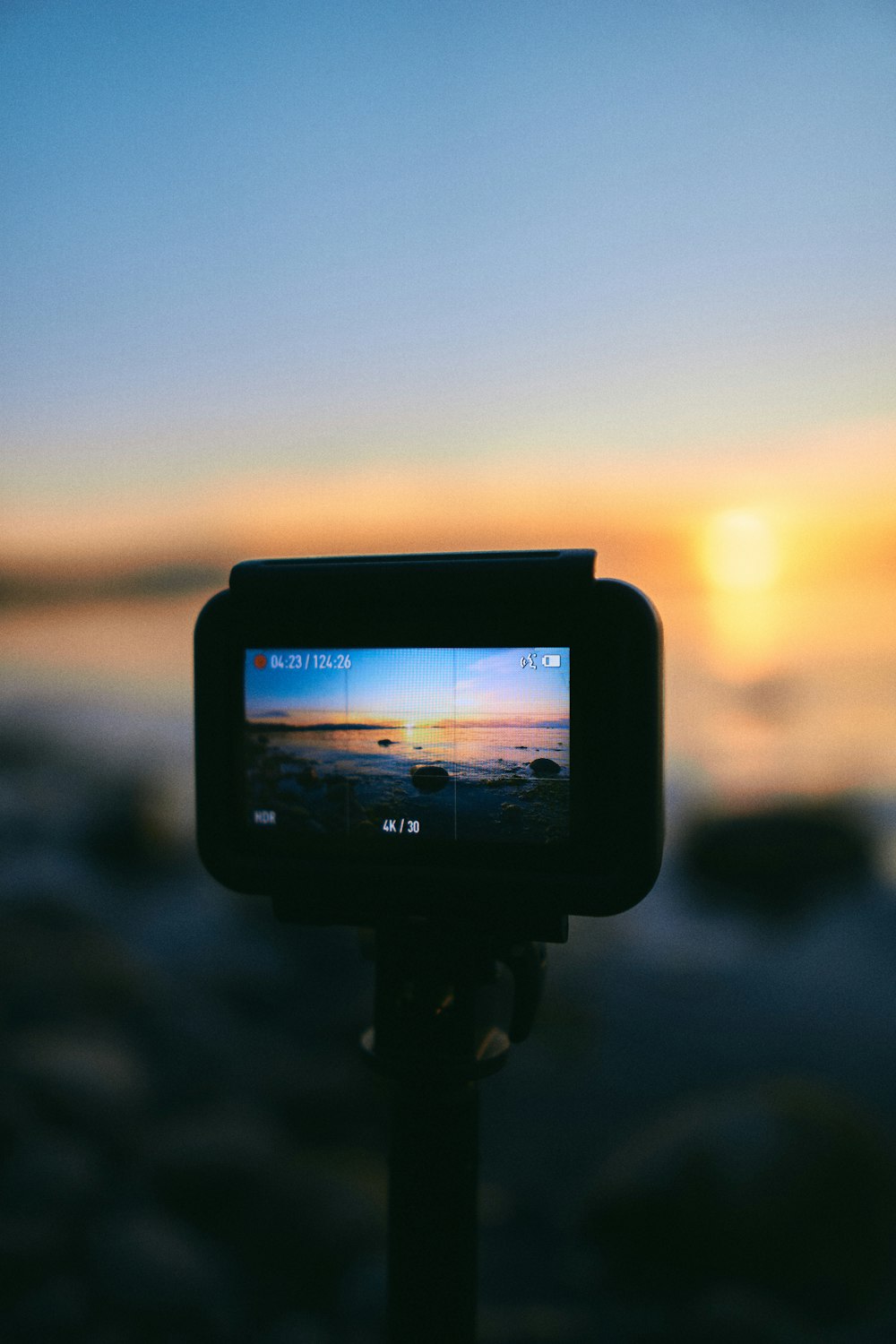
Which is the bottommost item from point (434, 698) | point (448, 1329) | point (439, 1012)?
point (448, 1329)

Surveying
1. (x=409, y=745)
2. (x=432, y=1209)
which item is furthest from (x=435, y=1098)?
(x=409, y=745)

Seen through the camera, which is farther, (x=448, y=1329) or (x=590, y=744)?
(x=448, y=1329)

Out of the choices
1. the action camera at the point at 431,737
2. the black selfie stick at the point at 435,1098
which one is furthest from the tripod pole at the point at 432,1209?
the action camera at the point at 431,737

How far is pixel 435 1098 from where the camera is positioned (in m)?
0.66

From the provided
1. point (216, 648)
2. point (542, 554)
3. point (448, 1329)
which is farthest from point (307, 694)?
point (448, 1329)

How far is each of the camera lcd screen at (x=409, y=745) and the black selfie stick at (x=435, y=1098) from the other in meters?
0.11

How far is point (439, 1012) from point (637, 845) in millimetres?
223

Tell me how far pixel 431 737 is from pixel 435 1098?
11.3 inches

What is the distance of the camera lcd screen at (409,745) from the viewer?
58 centimetres

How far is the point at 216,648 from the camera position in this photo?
64cm

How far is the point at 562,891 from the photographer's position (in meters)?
0.57

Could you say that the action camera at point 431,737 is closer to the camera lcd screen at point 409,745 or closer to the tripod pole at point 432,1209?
the camera lcd screen at point 409,745

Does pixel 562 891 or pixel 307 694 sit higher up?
pixel 307 694

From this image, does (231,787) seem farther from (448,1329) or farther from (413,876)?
(448,1329)
